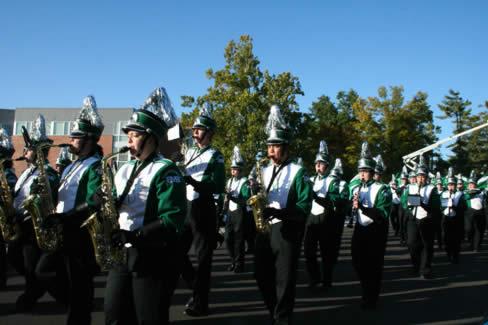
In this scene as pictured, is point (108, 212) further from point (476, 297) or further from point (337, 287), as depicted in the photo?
point (476, 297)

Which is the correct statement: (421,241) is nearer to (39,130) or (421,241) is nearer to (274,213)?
(274,213)

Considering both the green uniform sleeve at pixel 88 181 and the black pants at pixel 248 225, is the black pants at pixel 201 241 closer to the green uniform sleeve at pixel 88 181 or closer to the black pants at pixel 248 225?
the green uniform sleeve at pixel 88 181

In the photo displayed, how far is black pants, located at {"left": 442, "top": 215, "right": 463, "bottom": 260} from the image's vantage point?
14.0 metres

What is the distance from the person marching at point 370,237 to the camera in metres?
7.88

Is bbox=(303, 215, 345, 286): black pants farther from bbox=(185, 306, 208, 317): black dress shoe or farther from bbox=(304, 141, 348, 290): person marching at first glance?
bbox=(185, 306, 208, 317): black dress shoe

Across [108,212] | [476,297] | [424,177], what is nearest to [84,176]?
[108,212]

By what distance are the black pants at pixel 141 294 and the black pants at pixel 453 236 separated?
11.8m

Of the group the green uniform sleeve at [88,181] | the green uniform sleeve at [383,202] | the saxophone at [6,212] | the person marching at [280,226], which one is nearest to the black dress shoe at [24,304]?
the saxophone at [6,212]

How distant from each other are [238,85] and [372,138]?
14428 mm

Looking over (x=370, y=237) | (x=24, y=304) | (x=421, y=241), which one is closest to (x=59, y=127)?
(x=421, y=241)

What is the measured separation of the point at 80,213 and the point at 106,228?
148 centimetres

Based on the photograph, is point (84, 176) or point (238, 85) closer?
point (84, 176)

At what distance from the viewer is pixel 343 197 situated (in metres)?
10.4

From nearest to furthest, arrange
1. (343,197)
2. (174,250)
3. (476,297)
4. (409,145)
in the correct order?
1. (174,250)
2. (476,297)
3. (343,197)
4. (409,145)
